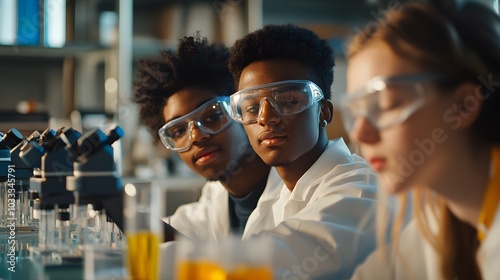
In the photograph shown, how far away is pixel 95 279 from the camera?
1.41 m

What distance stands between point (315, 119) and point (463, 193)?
826 millimetres

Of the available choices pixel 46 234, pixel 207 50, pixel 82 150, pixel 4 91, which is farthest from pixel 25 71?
pixel 82 150

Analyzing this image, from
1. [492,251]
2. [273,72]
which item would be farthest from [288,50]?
[492,251]

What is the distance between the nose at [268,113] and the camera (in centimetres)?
208

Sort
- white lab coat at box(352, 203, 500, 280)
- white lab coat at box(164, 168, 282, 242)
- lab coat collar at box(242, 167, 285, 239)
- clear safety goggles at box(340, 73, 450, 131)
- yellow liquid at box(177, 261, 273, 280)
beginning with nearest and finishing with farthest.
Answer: yellow liquid at box(177, 261, 273, 280) < clear safety goggles at box(340, 73, 450, 131) < white lab coat at box(352, 203, 500, 280) < lab coat collar at box(242, 167, 285, 239) < white lab coat at box(164, 168, 282, 242)

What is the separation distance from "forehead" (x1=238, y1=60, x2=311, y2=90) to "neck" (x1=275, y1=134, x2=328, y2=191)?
222 millimetres

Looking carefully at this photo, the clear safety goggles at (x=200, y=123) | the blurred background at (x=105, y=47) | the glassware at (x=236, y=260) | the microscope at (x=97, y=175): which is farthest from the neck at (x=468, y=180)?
the blurred background at (x=105, y=47)

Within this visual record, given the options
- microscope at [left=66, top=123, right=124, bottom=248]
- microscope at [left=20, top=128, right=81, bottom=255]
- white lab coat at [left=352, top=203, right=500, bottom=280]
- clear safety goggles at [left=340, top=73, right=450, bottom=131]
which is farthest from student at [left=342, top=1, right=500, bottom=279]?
microscope at [left=20, top=128, right=81, bottom=255]

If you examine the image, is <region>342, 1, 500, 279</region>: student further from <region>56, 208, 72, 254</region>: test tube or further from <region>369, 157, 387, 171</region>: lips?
<region>56, 208, 72, 254</region>: test tube

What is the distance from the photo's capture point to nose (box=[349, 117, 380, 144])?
130cm

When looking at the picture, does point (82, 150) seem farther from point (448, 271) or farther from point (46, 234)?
point (448, 271)

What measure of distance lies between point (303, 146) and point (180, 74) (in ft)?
2.56

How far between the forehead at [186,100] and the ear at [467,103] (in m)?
1.40

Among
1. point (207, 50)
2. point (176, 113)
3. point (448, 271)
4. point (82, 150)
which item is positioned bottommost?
point (448, 271)
